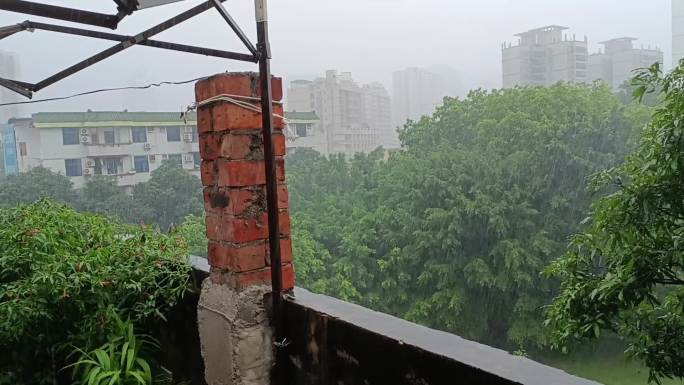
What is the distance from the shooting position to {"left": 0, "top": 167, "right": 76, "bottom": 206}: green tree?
2503mm

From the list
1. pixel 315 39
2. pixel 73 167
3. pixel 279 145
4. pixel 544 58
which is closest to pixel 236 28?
pixel 279 145

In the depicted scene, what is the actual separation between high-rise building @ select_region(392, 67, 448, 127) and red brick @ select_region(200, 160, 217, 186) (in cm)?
908

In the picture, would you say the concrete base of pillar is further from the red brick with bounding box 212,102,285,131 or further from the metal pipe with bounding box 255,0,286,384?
the red brick with bounding box 212,102,285,131

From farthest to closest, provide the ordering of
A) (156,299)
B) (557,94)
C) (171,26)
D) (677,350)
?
1. (557,94)
2. (677,350)
3. (156,299)
4. (171,26)

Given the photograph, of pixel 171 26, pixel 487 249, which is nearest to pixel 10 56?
pixel 171 26

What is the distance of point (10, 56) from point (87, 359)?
1.21 m

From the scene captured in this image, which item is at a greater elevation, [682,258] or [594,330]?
[682,258]

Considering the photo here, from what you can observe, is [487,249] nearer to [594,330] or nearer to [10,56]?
[594,330]

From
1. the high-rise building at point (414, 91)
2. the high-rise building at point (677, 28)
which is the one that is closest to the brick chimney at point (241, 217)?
the high-rise building at point (677, 28)

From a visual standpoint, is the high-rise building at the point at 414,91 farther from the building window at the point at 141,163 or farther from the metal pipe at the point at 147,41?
the metal pipe at the point at 147,41

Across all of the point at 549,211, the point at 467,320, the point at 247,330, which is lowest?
the point at 467,320

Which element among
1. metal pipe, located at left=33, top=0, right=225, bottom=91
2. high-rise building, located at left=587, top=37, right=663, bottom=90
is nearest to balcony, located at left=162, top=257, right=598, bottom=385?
metal pipe, located at left=33, top=0, right=225, bottom=91

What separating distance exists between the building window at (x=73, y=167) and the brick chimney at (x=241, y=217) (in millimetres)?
2139

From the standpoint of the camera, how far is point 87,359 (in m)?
1.43
